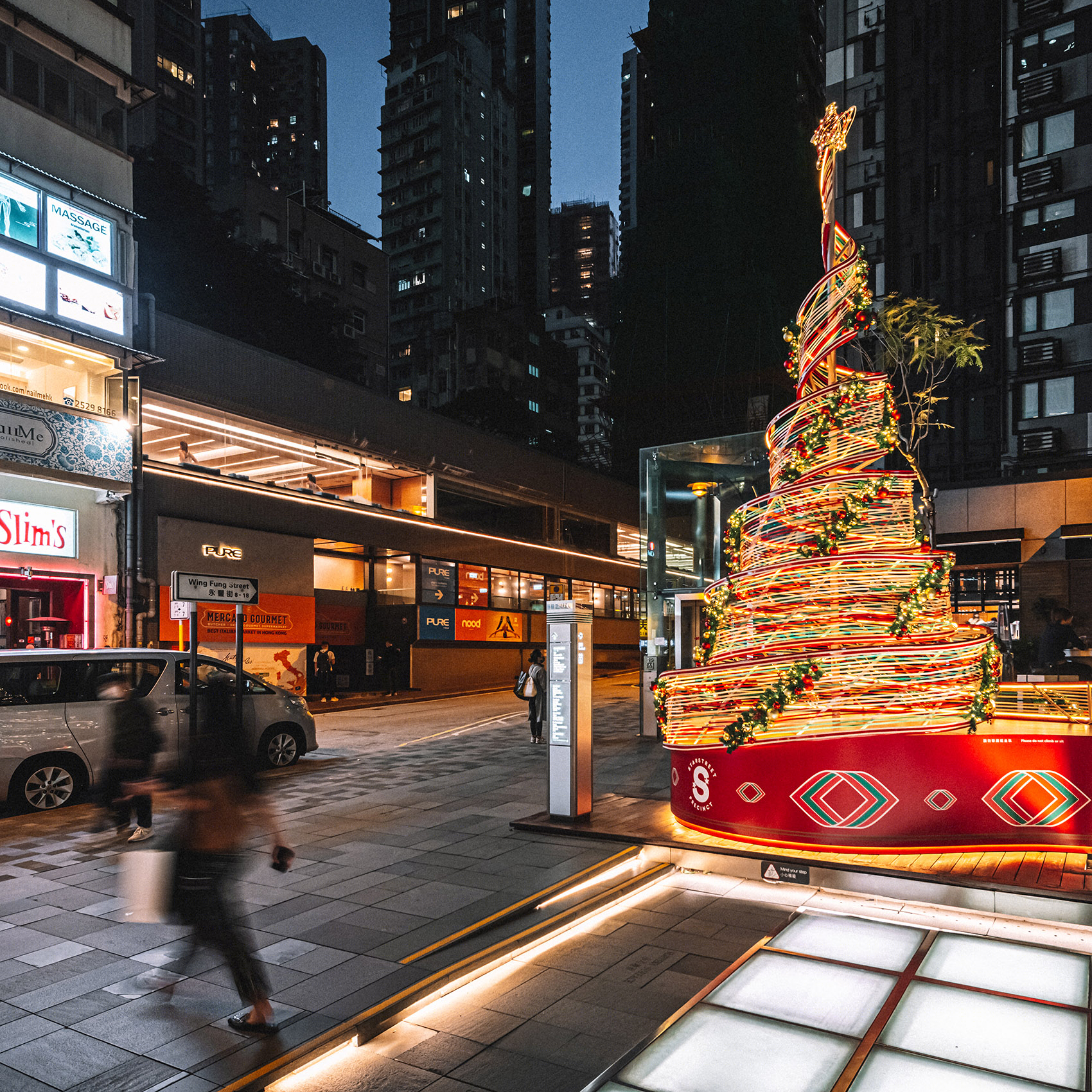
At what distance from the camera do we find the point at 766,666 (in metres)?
7.12

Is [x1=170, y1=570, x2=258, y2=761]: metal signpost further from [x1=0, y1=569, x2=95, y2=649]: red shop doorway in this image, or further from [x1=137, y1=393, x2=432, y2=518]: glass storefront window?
[x1=137, y1=393, x2=432, y2=518]: glass storefront window

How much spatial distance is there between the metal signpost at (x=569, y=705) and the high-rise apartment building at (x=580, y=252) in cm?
14926

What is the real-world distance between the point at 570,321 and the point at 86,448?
316 ft

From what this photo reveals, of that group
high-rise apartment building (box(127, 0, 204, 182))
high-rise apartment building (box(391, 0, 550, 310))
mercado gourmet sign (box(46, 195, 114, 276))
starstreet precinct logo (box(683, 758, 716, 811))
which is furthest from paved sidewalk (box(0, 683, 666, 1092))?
high-rise apartment building (box(391, 0, 550, 310))

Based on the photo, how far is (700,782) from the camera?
7.47m

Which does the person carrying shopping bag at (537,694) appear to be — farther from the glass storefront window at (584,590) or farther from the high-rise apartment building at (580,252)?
the high-rise apartment building at (580,252)

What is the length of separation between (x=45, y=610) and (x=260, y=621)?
5588 millimetres

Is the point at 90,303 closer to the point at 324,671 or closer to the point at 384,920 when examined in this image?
the point at 324,671

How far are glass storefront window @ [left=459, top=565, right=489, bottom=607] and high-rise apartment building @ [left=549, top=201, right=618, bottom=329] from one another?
128244 mm

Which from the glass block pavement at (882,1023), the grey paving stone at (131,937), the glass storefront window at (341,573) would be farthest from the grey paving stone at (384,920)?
the glass storefront window at (341,573)

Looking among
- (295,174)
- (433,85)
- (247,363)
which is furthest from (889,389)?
(295,174)

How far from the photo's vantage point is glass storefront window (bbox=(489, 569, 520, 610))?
31.1 m

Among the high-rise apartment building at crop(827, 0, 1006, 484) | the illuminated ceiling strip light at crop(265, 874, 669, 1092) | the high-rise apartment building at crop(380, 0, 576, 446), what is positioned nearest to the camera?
the illuminated ceiling strip light at crop(265, 874, 669, 1092)

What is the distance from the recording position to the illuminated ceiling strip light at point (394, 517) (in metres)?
19.1
